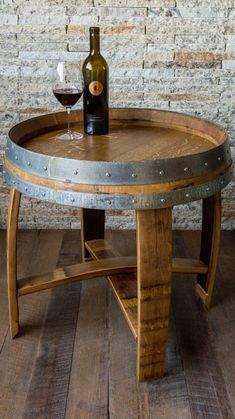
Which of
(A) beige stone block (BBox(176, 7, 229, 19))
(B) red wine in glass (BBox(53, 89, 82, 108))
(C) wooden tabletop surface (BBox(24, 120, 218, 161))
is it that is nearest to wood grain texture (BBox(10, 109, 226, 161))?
(C) wooden tabletop surface (BBox(24, 120, 218, 161))

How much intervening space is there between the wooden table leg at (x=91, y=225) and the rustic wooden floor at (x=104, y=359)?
0.60 ft

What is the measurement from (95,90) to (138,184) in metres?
0.44

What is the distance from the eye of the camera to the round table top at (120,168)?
1241 millimetres

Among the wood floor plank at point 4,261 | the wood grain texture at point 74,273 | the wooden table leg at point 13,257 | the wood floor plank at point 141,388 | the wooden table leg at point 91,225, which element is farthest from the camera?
the wooden table leg at point 91,225

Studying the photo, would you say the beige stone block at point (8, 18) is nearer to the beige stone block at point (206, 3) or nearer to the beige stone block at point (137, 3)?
the beige stone block at point (137, 3)

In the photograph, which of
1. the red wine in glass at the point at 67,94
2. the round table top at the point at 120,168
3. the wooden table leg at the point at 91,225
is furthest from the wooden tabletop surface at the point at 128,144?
the wooden table leg at the point at 91,225

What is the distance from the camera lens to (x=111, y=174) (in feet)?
4.06

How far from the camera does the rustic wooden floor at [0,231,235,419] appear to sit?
138 centimetres

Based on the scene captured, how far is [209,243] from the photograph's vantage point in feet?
6.00

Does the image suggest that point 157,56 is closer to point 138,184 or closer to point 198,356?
point 138,184

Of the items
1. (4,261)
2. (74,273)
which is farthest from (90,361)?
(4,261)

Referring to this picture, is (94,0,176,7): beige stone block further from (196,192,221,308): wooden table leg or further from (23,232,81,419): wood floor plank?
(23,232,81,419): wood floor plank

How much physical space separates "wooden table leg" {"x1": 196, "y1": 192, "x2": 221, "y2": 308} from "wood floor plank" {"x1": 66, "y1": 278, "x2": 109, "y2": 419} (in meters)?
0.38

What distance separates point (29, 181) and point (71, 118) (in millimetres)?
519
